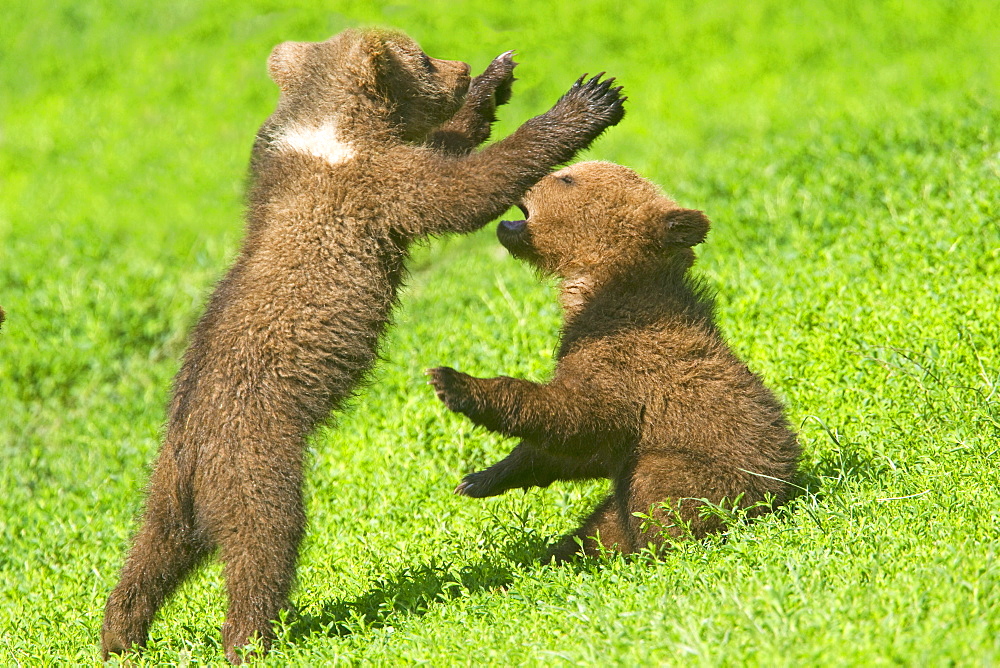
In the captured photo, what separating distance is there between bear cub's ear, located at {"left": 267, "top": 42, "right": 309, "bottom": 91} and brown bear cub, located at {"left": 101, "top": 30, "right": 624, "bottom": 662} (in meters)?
0.25

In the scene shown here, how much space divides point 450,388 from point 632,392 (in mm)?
921

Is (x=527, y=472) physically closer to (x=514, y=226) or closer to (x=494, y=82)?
(x=514, y=226)

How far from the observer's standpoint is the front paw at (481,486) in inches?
237

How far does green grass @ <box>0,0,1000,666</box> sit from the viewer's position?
14.7ft

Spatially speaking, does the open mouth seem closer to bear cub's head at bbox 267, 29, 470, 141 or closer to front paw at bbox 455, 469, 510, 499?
bear cub's head at bbox 267, 29, 470, 141

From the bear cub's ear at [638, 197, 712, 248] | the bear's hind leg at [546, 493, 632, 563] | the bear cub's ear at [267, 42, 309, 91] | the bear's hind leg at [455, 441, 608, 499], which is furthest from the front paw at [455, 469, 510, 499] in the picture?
the bear cub's ear at [267, 42, 309, 91]

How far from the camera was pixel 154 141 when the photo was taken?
15383 millimetres

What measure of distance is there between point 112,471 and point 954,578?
20.1ft

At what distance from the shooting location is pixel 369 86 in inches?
234

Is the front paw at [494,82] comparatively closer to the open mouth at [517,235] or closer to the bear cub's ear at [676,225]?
the open mouth at [517,235]

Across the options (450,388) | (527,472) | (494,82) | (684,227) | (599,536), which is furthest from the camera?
(494,82)

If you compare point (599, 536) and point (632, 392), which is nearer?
point (632, 392)

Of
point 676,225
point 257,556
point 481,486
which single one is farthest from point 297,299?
point 676,225

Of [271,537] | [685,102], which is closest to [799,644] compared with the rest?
[271,537]
